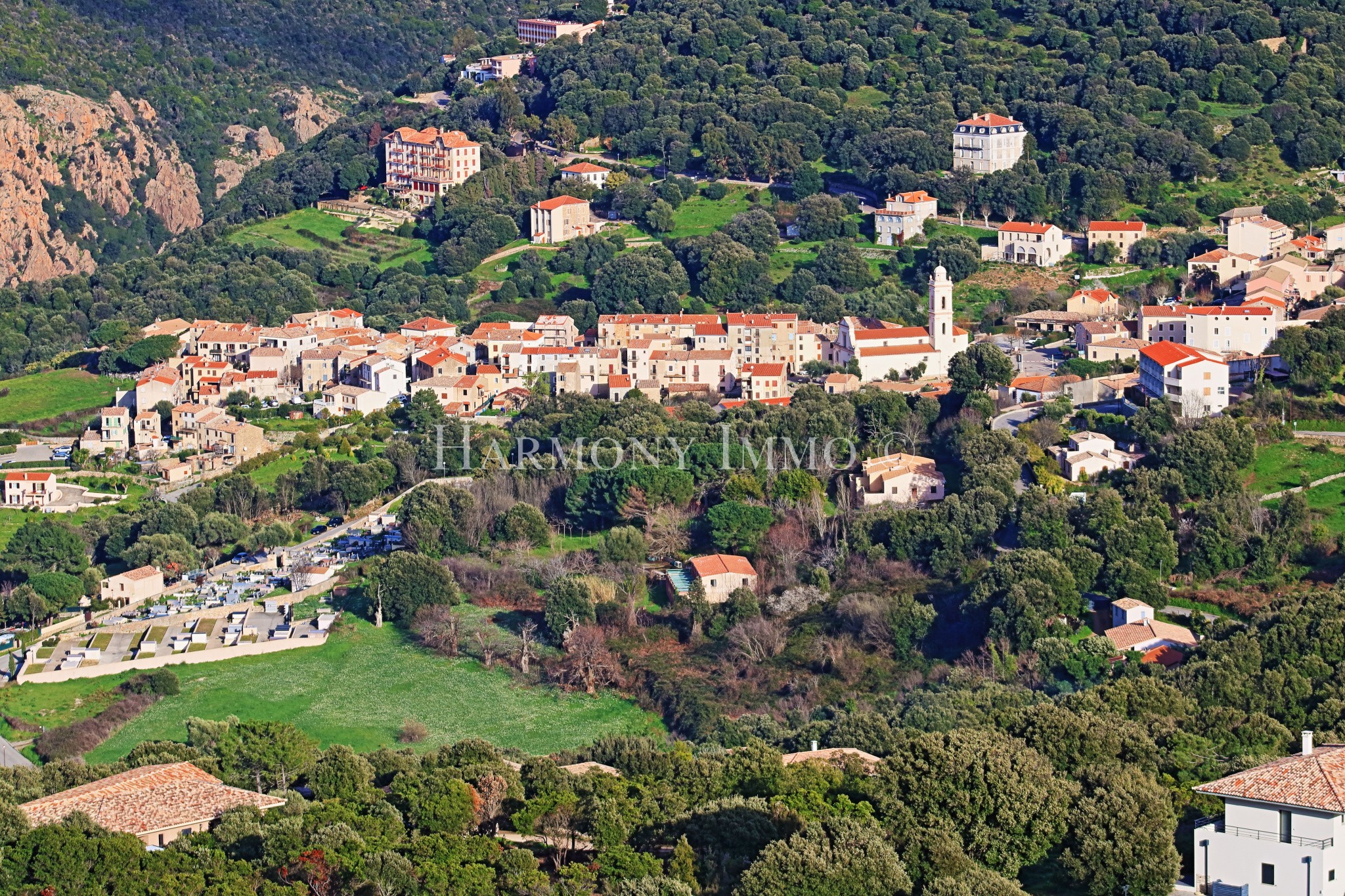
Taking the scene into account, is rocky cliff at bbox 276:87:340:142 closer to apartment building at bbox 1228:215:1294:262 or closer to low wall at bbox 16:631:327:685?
apartment building at bbox 1228:215:1294:262

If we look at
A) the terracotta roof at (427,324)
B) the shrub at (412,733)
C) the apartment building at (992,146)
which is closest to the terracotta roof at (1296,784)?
the shrub at (412,733)

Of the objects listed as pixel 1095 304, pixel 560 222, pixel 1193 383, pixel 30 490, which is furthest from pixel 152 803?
pixel 560 222

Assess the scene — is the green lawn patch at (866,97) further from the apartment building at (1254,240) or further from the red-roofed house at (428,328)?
the red-roofed house at (428,328)

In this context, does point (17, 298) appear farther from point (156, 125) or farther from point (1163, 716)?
point (1163, 716)

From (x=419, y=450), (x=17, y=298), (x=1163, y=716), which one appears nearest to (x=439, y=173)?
(x=17, y=298)

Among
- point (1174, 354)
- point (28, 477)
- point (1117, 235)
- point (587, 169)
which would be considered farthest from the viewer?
point (587, 169)

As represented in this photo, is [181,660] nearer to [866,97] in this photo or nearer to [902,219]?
[902,219]
